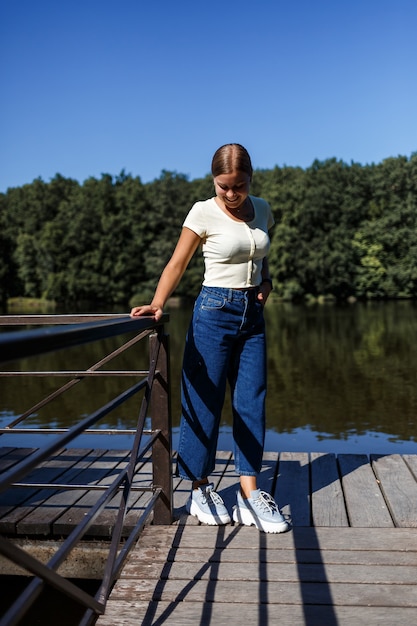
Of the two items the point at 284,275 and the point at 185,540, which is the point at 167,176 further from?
the point at 185,540

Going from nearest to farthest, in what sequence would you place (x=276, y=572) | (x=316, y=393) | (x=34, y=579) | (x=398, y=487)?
(x=34, y=579), (x=276, y=572), (x=398, y=487), (x=316, y=393)

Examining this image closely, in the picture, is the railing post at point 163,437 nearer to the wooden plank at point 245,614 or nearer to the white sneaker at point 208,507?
the white sneaker at point 208,507

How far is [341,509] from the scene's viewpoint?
120 inches

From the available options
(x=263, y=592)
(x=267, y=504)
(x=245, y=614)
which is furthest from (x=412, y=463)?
(x=245, y=614)

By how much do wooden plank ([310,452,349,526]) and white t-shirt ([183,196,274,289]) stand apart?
1.04 m

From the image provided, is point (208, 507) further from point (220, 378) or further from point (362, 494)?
point (362, 494)

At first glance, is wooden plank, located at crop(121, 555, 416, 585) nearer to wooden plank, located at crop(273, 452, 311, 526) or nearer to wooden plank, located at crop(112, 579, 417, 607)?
wooden plank, located at crop(112, 579, 417, 607)

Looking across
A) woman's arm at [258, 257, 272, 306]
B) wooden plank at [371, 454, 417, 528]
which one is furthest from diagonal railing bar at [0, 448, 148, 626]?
wooden plank at [371, 454, 417, 528]

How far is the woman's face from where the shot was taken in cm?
264

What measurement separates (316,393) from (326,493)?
7.47m

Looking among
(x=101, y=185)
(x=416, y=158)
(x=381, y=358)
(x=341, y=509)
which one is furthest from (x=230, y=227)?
A: (x=101, y=185)

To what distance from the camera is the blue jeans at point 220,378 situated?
2.79 m

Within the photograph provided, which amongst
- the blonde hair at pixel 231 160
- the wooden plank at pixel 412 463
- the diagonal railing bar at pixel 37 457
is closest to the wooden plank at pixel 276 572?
the diagonal railing bar at pixel 37 457

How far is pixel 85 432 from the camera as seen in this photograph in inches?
97.7
